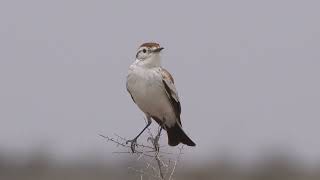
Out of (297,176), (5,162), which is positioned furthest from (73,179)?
(297,176)

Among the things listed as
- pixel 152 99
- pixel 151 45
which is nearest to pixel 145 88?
pixel 152 99

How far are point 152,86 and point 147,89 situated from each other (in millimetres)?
67

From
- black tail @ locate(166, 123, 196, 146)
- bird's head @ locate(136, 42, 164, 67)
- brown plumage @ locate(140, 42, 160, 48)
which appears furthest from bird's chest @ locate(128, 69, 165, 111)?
black tail @ locate(166, 123, 196, 146)

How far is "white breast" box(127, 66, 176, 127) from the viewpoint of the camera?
364 inches

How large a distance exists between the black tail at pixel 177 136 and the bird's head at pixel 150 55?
0.77 m

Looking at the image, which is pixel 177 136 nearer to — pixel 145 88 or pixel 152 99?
pixel 152 99

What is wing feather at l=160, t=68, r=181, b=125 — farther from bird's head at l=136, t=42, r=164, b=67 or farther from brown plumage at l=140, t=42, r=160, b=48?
brown plumage at l=140, t=42, r=160, b=48

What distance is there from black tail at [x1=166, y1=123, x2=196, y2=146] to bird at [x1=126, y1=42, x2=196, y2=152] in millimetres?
183

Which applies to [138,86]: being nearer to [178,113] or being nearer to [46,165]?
[178,113]

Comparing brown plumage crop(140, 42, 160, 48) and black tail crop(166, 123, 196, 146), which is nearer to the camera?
brown plumage crop(140, 42, 160, 48)

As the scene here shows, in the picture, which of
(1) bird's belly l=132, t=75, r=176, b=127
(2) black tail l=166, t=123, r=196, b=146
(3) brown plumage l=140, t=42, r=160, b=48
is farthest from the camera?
(2) black tail l=166, t=123, r=196, b=146

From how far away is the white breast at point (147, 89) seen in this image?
925cm

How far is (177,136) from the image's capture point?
388 inches

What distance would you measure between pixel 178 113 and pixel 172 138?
0.30m
